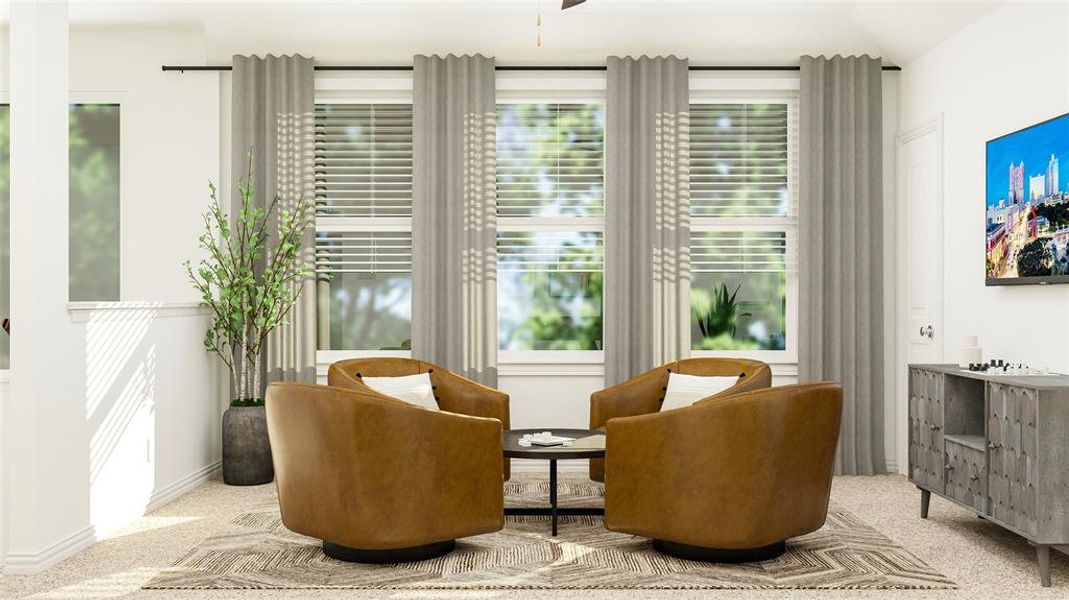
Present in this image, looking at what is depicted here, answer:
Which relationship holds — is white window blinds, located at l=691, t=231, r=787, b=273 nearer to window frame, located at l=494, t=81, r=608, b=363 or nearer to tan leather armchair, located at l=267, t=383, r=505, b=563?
window frame, located at l=494, t=81, r=608, b=363

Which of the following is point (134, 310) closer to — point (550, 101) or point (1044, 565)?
point (550, 101)

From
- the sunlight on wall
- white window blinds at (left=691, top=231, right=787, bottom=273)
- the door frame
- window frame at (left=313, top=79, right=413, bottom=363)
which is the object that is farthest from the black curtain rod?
the sunlight on wall

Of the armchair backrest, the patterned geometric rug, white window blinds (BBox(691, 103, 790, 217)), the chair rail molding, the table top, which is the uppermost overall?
white window blinds (BBox(691, 103, 790, 217))

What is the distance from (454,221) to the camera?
5.50 m

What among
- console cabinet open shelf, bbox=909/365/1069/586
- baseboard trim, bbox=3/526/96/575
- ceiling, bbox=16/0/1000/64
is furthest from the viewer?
ceiling, bbox=16/0/1000/64

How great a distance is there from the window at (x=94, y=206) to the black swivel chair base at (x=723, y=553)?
13.9 ft

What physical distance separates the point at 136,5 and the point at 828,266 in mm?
4626

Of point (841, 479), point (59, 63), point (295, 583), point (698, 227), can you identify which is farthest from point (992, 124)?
point (59, 63)

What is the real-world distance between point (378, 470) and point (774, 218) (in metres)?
3.45

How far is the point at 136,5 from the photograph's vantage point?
525cm

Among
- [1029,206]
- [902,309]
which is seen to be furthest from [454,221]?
[1029,206]

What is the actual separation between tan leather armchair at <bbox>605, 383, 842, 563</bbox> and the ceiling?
2.94 meters

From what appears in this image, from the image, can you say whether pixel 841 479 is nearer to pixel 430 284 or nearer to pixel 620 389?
pixel 620 389

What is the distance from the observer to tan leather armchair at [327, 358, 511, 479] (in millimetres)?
4688
